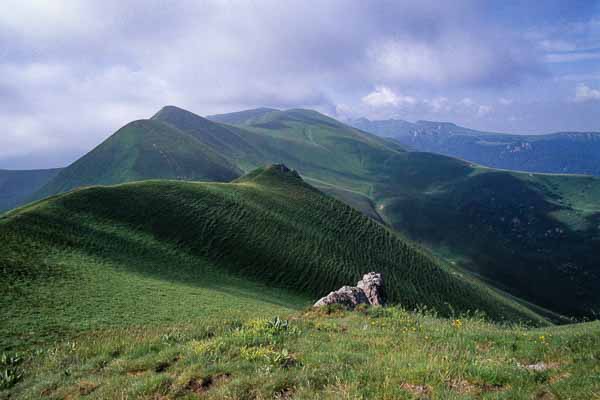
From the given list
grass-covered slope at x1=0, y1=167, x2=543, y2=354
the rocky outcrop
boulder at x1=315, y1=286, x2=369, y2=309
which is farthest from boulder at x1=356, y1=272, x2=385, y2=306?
grass-covered slope at x1=0, y1=167, x2=543, y2=354

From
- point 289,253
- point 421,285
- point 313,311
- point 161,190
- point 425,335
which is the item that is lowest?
point 421,285

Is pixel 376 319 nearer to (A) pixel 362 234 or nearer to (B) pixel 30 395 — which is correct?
(B) pixel 30 395

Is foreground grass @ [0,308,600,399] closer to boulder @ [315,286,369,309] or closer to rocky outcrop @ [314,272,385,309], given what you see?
boulder @ [315,286,369,309]

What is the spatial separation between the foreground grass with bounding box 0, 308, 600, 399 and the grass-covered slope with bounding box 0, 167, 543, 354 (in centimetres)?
368

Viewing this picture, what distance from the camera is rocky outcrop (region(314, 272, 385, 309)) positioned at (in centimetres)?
2016

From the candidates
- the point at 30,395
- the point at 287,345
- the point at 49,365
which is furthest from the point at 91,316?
the point at 287,345

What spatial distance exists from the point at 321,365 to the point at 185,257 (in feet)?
148

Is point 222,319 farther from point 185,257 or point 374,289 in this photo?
point 185,257

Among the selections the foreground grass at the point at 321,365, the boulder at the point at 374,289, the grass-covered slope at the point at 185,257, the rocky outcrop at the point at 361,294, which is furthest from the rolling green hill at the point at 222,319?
the boulder at the point at 374,289

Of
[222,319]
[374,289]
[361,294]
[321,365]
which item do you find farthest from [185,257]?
[321,365]

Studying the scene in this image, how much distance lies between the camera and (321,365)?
27.8 feet

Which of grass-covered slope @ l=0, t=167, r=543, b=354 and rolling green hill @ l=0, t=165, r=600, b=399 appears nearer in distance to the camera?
rolling green hill @ l=0, t=165, r=600, b=399

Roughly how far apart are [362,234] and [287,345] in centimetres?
7344

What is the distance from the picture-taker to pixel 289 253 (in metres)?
61.6
